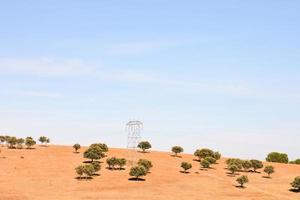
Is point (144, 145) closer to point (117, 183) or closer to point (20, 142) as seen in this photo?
point (20, 142)

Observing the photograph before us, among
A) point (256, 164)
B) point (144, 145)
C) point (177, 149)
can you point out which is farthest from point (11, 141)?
point (256, 164)

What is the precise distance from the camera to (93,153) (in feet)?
478

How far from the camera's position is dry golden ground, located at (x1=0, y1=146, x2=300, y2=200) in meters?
110

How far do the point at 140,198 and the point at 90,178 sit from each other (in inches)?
972

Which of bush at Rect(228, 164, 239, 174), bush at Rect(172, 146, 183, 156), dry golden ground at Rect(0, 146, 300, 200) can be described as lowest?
dry golden ground at Rect(0, 146, 300, 200)

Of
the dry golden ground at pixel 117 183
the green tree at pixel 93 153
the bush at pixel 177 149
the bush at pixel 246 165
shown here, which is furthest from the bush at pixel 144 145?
the bush at pixel 246 165

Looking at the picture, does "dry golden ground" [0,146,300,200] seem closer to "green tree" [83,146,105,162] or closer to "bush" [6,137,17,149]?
"green tree" [83,146,105,162]

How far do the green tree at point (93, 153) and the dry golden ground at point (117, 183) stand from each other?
3314 mm

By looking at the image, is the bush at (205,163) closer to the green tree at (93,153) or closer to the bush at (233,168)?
the bush at (233,168)

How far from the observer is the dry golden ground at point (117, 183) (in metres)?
110

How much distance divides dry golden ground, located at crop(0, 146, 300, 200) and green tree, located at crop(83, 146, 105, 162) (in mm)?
3314

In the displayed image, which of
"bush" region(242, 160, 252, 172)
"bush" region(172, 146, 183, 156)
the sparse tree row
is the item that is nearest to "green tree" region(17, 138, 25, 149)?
the sparse tree row

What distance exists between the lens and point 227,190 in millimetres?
123625

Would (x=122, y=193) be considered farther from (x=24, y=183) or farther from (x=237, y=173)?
(x=237, y=173)
